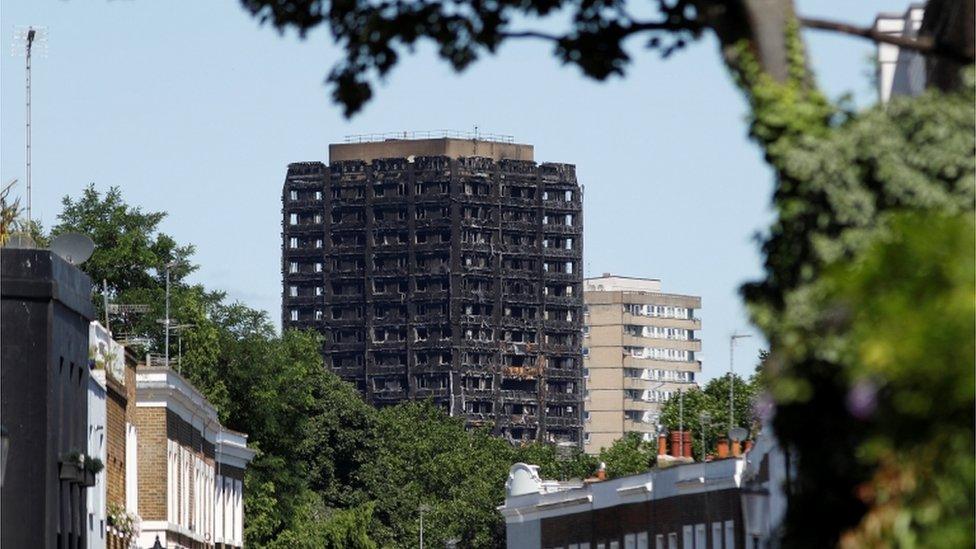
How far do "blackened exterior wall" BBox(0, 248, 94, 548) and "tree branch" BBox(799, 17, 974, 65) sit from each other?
31194 millimetres

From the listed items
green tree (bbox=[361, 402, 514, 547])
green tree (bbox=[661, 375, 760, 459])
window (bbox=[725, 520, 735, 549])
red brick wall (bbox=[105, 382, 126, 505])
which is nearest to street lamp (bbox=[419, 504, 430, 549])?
green tree (bbox=[361, 402, 514, 547])

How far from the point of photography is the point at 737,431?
3597 inches

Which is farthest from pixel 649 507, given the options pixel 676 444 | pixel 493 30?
pixel 493 30

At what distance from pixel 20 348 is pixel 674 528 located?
40584 millimetres

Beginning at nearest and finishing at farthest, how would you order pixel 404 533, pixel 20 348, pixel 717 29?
pixel 717 29
pixel 20 348
pixel 404 533

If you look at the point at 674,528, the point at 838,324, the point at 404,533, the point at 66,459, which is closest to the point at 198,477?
the point at 674,528

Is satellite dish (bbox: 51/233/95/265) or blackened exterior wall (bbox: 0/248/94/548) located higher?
satellite dish (bbox: 51/233/95/265)

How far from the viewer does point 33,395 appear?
1906 inches

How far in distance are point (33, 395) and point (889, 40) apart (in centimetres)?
3253

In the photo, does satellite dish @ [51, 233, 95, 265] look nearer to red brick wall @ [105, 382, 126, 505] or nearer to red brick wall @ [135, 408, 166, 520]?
red brick wall @ [105, 382, 126, 505]

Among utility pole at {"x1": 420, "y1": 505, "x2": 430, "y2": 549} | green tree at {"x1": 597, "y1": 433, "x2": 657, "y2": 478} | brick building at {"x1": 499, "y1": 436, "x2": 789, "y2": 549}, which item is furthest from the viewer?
utility pole at {"x1": 420, "y1": 505, "x2": 430, "y2": 549}

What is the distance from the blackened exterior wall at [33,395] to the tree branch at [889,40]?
3119 cm

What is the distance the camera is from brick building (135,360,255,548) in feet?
225

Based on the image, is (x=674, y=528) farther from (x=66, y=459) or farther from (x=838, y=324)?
(x=838, y=324)
